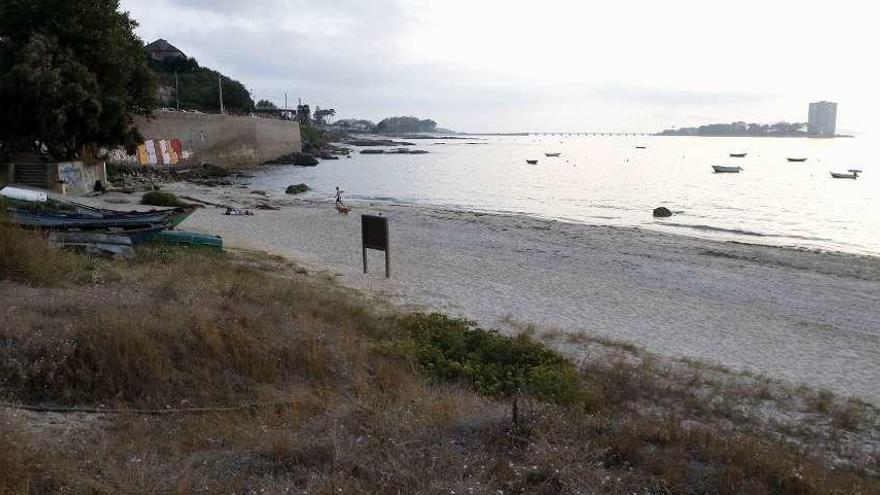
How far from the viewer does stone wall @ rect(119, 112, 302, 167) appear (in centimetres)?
5344

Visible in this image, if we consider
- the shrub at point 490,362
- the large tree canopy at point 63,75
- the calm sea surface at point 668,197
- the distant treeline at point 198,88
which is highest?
the distant treeline at point 198,88

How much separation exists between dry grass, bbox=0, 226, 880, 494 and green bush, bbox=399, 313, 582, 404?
0.37m

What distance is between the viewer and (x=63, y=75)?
28.4 meters

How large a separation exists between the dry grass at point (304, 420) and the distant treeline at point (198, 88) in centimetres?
8711

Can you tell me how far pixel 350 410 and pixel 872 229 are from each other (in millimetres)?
37414

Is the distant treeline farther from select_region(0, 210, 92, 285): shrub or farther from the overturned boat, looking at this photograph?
select_region(0, 210, 92, 285): shrub

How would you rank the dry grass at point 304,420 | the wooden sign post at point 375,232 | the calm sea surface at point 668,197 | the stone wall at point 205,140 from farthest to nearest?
the stone wall at point 205,140 < the calm sea surface at point 668,197 < the wooden sign post at point 375,232 < the dry grass at point 304,420

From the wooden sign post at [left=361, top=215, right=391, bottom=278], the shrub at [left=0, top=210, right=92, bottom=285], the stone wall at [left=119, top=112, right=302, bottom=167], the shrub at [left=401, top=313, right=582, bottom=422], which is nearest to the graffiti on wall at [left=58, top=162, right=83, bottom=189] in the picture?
the stone wall at [left=119, top=112, right=302, bottom=167]

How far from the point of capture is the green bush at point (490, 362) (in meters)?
7.91


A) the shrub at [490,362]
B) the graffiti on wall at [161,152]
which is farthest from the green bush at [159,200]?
the graffiti on wall at [161,152]

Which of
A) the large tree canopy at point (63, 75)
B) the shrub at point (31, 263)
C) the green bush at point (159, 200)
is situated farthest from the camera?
the green bush at point (159, 200)

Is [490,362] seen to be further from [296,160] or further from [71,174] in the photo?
[296,160]

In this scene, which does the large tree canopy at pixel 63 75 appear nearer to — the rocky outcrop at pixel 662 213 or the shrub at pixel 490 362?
the shrub at pixel 490 362

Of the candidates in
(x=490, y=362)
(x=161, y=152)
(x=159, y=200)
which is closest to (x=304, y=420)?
(x=490, y=362)
